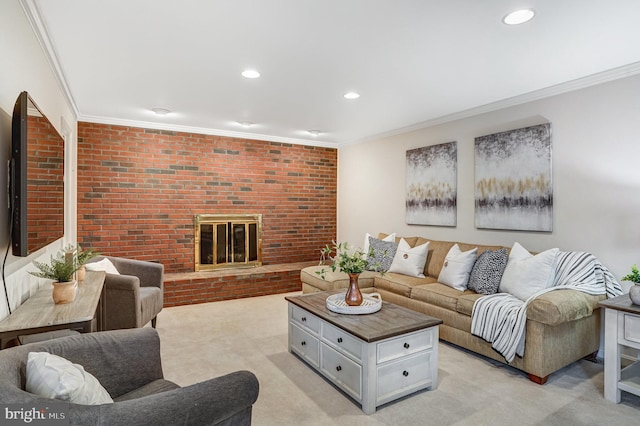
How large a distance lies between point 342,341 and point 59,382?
1708 millimetres

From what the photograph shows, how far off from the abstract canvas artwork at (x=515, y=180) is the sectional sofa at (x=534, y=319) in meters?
0.41

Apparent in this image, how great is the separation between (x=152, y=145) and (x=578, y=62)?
4.78m

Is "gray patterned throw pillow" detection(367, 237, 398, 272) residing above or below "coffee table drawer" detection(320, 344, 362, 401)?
above

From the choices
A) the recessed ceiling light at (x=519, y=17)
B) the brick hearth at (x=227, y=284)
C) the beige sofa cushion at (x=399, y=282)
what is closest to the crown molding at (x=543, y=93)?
the recessed ceiling light at (x=519, y=17)

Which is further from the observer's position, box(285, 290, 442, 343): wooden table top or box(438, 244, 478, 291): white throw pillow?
box(438, 244, 478, 291): white throw pillow

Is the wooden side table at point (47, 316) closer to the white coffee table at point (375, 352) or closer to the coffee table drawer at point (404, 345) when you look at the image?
the white coffee table at point (375, 352)

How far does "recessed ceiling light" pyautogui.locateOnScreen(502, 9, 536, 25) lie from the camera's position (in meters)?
2.09

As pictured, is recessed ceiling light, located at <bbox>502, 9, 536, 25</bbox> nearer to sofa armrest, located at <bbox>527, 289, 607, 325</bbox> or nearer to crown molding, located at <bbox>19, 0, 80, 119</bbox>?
sofa armrest, located at <bbox>527, 289, 607, 325</bbox>

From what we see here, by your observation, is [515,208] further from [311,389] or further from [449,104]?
A: [311,389]

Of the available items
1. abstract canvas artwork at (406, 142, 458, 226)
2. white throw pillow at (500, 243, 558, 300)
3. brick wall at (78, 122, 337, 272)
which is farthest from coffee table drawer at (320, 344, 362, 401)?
brick wall at (78, 122, 337, 272)

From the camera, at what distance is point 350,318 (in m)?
2.63

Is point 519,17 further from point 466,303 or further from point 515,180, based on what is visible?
point 466,303

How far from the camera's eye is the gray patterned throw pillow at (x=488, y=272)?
3.31 meters

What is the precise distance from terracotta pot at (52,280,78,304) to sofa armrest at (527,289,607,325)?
300 centimetres
